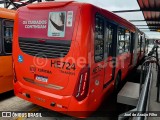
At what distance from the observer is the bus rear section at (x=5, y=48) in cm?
562

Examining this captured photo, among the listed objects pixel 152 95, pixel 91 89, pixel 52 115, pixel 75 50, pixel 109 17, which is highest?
pixel 109 17

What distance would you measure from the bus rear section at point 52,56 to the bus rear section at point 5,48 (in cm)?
98

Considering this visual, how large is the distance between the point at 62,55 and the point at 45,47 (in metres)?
0.51

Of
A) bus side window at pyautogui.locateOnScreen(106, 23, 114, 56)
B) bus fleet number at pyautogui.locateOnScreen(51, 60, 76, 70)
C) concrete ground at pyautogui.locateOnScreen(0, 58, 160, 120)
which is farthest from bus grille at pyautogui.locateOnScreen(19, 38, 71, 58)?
concrete ground at pyautogui.locateOnScreen(0, 58, 160, 120)

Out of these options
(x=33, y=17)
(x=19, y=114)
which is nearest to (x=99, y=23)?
(x=33, y=17)

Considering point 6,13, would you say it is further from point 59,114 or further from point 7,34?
point 59,114

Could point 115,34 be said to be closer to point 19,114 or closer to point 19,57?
point 19,57

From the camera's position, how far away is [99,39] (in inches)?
174

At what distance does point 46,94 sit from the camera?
4.29 meters

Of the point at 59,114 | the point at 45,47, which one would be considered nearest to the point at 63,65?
the point at 45,47

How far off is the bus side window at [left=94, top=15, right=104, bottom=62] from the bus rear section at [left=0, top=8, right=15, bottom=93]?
291 centimetres

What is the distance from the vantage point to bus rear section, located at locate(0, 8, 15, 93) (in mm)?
5620

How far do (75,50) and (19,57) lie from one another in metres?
1.62

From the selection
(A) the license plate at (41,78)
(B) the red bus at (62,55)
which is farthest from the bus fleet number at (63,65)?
(A) the license plate at (41,78)
